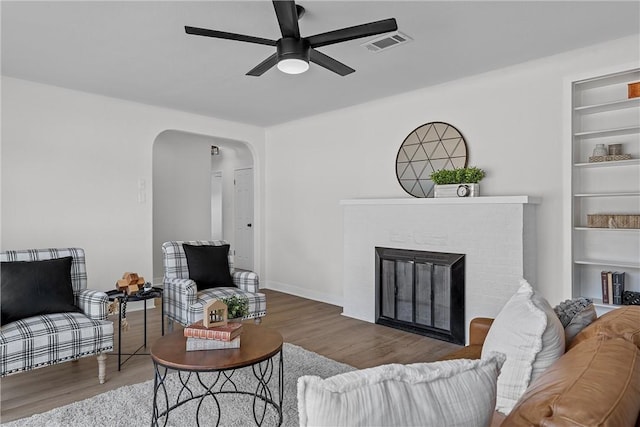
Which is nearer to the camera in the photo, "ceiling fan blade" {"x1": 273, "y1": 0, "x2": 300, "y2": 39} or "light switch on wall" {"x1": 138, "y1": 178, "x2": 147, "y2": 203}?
"ceiling fan blade" {"x1": 273, "y1": 0, "x2": 300, "y2": 39}

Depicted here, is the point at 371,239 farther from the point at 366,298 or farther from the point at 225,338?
the point at 225,338

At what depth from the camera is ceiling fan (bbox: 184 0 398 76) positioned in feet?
7.33

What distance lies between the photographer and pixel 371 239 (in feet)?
14.9

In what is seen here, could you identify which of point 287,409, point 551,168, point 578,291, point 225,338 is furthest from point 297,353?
point 551,168

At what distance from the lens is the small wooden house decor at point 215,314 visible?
2.24m

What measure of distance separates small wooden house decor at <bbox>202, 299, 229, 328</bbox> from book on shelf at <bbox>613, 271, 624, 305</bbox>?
2.95 m

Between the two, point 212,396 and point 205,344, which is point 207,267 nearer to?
point 212,396

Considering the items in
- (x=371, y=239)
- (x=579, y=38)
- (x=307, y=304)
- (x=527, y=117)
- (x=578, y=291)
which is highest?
(x=579, y=38)

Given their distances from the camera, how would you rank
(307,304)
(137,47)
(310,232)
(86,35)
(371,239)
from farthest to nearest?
(310,232) < (307,304) < (371,239) < (137,47) < (86,35)

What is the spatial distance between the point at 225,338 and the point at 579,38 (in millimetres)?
3355

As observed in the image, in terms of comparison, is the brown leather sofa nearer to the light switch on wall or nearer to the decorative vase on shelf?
the decorative vase on shelf

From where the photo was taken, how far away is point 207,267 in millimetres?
3932

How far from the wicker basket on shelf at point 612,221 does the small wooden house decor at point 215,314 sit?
9.55 feet

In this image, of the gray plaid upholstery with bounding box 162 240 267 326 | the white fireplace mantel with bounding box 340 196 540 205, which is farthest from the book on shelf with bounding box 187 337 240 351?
the white fireplace mantel with bounding box 340 196 540 205
